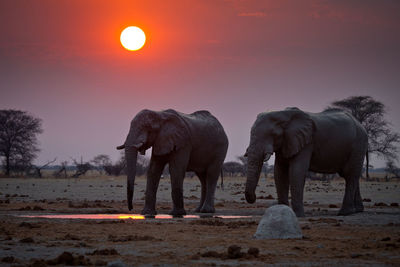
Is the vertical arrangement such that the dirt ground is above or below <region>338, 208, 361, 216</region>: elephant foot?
below

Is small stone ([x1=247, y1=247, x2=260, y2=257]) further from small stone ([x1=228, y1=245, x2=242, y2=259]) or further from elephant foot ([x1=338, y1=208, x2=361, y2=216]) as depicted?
elephant foot ([x1=338, y1=208, x2=361, y2=216])

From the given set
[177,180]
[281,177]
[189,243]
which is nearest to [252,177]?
[281,177]

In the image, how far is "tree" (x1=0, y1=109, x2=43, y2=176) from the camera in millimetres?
82812

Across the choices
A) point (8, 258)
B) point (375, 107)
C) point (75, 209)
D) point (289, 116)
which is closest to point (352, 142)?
point (289, 116)

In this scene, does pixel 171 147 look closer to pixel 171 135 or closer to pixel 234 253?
pixel 171 135

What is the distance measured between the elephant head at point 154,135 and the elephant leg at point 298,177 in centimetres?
365

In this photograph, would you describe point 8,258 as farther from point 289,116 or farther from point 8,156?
point 8,156

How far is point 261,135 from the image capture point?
20156 millimetres

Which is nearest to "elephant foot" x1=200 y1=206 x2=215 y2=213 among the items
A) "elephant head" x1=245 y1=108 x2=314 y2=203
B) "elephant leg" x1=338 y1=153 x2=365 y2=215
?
"elephant head" x1=245 y1=108 x2=314 y2=203

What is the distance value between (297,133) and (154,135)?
177 inches

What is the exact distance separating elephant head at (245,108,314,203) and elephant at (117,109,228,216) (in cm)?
246

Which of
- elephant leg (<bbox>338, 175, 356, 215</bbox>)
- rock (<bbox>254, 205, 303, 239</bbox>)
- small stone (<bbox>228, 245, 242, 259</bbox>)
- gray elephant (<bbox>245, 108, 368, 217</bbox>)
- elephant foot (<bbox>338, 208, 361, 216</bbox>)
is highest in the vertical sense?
gray elephant (<bbox>245, 108, 368, 217</bbox>)

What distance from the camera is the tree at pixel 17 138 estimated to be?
3260 inches

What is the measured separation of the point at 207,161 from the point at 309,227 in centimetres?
776
